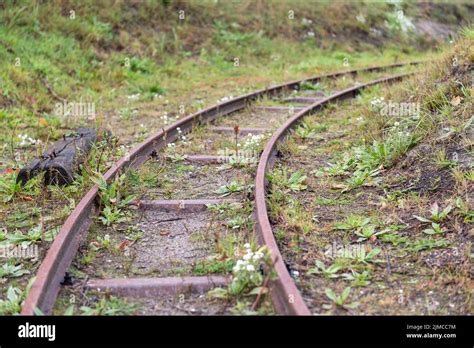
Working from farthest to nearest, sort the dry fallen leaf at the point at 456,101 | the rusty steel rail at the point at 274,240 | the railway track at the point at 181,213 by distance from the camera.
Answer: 1. the dry fallen leaf at the point at 456,101
2. the railway track at the point at 181,213
3. the rusty steel rail at the point at 274,240

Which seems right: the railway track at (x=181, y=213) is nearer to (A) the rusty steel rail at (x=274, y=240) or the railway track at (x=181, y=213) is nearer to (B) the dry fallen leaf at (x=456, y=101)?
(A) the rusty steel rail at (x=274, y=240)

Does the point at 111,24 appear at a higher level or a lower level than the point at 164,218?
higher

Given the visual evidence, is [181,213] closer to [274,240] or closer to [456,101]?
[274,240]

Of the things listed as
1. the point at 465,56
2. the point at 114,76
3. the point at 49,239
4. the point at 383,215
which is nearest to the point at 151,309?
the point at 49,239

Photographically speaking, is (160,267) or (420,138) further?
(420,138)

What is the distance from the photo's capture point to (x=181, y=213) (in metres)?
5.35

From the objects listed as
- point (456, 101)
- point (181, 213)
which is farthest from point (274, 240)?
point (456, 101)

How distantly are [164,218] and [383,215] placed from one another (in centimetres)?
191

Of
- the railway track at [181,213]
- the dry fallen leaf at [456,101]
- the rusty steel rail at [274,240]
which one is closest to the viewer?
the rusty steel rail at [274,240]

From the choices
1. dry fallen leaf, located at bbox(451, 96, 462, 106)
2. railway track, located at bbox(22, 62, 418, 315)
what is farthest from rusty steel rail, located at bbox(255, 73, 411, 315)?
dry fallen leaf, located at bbox(451, 96, 462, 106)

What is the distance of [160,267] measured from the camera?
437 centimetres

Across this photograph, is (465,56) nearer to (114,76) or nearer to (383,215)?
(383,215)

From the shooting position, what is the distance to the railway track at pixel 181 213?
3951mm

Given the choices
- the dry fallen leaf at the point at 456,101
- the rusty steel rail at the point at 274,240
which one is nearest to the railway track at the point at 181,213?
the rusty steel rail at the point at 274,240
